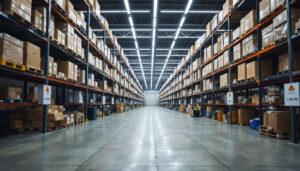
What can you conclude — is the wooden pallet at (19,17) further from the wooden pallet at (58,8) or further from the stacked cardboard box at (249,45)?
the stacked cardboard box at (249,45)

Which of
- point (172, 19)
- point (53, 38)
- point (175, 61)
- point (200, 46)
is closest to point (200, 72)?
point (200, 46)

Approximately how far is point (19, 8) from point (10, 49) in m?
1.12

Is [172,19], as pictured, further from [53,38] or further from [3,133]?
[3,133]

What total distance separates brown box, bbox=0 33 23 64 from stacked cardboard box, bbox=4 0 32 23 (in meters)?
0.62

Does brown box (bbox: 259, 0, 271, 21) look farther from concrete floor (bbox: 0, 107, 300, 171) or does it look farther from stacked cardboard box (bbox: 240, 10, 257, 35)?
concrete floor (bbox: 0, 107, 300, 171)

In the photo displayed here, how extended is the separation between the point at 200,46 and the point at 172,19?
3.64 m

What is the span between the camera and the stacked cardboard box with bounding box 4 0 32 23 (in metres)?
4.28

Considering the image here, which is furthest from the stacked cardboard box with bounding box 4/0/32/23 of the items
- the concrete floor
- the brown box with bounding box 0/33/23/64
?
the concrete floor

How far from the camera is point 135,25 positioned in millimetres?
15156

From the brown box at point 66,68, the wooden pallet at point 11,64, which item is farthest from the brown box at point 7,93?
the brown box at point 66,68

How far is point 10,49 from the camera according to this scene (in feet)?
14.3

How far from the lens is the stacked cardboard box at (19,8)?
4.28 metres

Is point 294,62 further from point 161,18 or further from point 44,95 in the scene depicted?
point 161,18

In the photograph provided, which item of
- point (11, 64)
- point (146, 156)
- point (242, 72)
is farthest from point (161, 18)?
point (146, 156)
